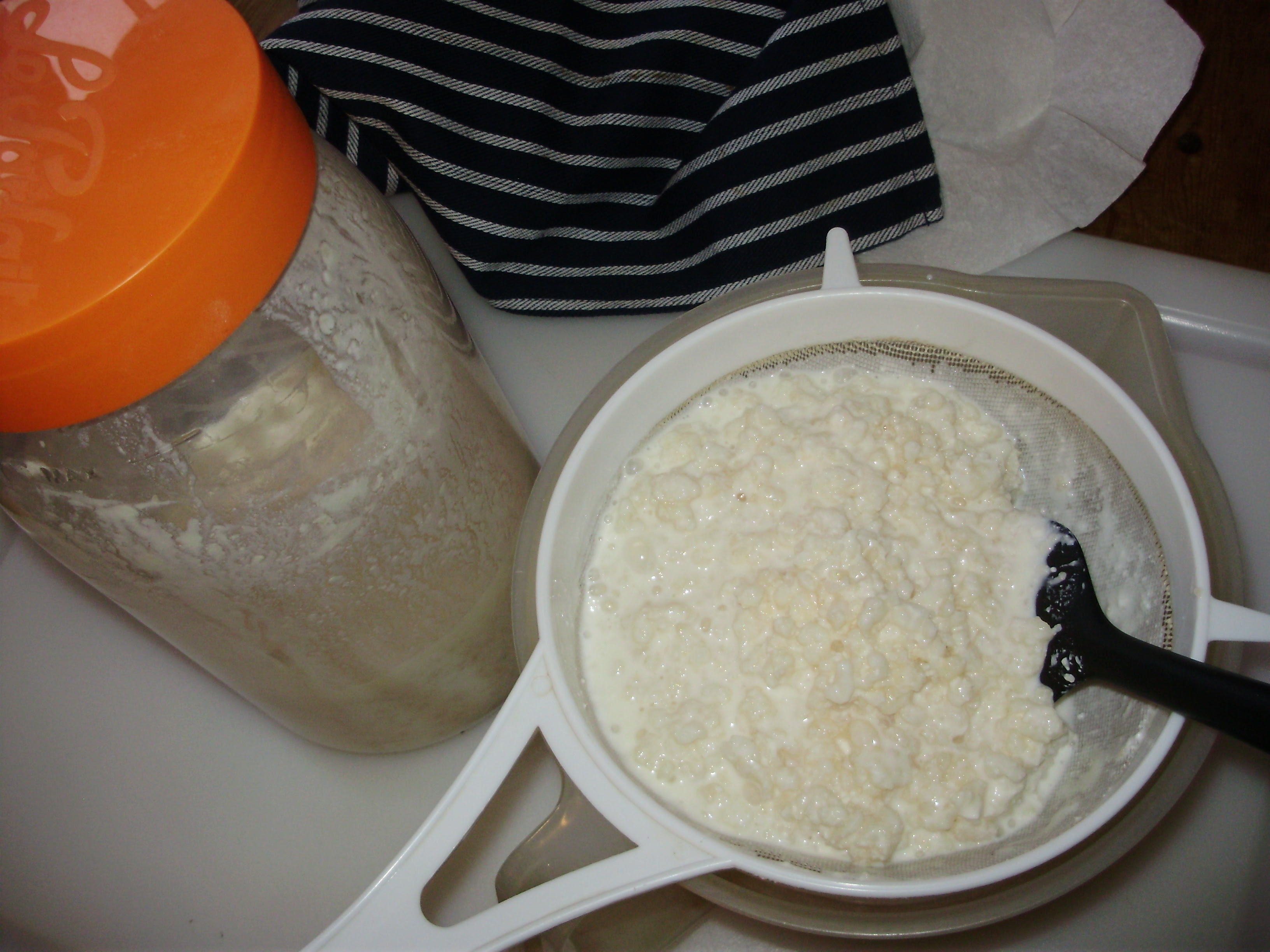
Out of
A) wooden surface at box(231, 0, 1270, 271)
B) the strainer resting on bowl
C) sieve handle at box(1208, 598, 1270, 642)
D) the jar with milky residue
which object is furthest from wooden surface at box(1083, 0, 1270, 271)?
the jar with milky residue

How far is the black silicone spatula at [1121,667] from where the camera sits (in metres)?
0.34

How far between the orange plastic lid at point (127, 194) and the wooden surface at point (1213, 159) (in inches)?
18.6

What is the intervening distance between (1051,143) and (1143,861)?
0.51 m

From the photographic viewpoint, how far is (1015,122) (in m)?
0.68

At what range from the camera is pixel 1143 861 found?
1.77 ft

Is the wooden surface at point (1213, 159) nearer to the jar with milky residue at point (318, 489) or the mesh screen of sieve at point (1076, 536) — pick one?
the mesh screen of sieve at point (1076, 536)

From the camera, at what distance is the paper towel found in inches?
25.9

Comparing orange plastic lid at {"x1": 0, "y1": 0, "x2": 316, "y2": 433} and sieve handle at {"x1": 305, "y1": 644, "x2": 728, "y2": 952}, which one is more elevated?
orange plastic lid at {"x1": 0, "y1": 0, "x2": 316, "y2": 433}

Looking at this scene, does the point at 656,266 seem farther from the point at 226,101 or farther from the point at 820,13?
the point at 226,101

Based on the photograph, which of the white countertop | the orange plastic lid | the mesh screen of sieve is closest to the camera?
the orange plastic lid

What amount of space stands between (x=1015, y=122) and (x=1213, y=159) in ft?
0.71

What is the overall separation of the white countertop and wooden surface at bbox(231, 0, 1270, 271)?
3.7 inches

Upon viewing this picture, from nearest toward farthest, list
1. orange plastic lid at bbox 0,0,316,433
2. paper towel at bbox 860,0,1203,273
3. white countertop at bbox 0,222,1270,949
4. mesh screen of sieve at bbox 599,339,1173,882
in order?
orange plastic lid at bbox 0,0,316,433
mesh screen of sieve at bbox 599,339,1173,882
white countertop at bbox 0,222,1270,949
paper towel at bbox 860,0,1203,273

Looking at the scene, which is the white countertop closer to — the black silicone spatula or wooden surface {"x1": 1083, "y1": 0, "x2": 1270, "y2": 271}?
wooden surface {"x1": 1083, "y1": 0, "x2": 1270, "y2": 271}
